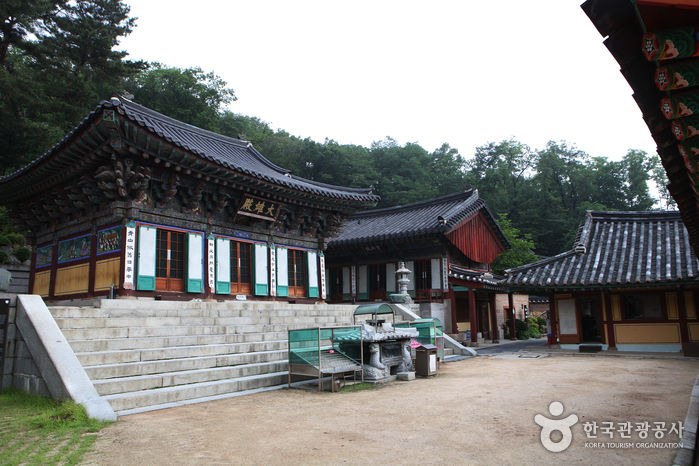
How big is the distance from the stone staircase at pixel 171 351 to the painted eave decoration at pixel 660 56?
24.4 feet

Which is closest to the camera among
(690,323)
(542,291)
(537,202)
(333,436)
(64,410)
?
(333,436)

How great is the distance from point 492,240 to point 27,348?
942 inches

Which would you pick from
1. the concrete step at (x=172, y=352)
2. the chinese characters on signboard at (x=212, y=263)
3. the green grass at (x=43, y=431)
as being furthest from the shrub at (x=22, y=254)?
the green grass at (x=43, y=431)

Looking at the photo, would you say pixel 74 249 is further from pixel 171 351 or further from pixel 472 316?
pixel 472 316

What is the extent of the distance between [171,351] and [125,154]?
6.69 meters

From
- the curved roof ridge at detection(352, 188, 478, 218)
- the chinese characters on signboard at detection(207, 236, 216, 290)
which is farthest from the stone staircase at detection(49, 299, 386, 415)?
the curved roof ridge at detection(352, 188, 478, 218)

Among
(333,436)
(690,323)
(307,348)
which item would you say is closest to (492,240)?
(690,323)

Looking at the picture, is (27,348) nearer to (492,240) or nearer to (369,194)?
(369,194)

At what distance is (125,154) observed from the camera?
12641 millimetres

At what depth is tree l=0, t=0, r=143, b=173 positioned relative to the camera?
21.6 m

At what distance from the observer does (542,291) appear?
1808cm

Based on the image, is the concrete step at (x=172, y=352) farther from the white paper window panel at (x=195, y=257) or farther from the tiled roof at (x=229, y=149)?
the tiled roof at (x=229, y=149)

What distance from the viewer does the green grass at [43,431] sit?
14.8 feet

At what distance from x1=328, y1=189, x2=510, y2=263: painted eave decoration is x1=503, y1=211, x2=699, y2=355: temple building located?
4.73 meters
